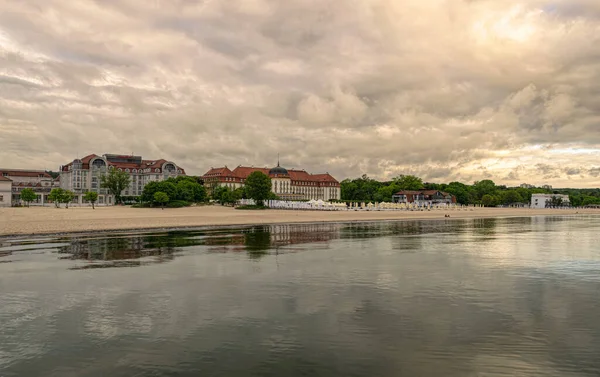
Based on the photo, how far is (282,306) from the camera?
1445 cm

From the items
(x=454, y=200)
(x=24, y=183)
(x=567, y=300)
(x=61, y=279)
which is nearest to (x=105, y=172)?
(x=24, y=183)

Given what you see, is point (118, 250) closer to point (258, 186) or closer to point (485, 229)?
point (485, 229)

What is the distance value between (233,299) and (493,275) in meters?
11.9

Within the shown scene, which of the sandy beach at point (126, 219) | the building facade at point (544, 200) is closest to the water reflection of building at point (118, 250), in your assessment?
the sandy beach at point (126, 219)

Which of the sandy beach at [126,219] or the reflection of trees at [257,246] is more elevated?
the sandy beach at [126,219]

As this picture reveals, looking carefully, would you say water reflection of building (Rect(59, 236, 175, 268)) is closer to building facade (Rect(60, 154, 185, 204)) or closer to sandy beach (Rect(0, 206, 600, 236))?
sandy beach (Rect(0, 206, 600, 236))

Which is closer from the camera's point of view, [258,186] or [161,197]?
[161,197]

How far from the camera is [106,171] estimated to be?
6412 inches

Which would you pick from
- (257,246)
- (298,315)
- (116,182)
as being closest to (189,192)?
(116,182)

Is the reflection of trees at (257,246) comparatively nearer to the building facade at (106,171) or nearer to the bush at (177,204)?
the bush at (177,204)

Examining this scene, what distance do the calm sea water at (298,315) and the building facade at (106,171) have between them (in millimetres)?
142272

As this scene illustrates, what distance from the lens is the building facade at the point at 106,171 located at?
518 ft

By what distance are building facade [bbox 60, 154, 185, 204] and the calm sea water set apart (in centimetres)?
14227

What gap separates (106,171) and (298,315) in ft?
545
